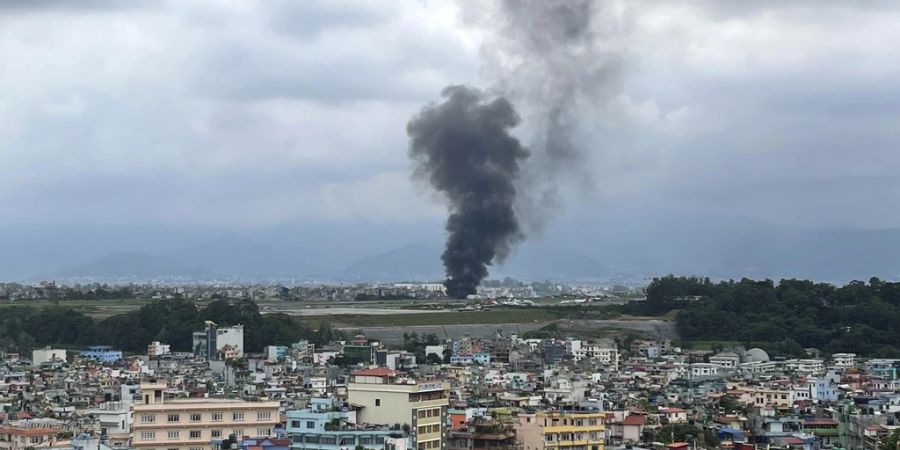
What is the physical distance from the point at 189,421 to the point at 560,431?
33.1 feet

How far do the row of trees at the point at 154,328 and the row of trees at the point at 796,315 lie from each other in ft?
95.9

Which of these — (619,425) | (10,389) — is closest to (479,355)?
(10,389)

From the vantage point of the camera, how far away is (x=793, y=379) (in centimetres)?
7625

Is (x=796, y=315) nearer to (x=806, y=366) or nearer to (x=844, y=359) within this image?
(x=844, y=359)

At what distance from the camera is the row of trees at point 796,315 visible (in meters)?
112

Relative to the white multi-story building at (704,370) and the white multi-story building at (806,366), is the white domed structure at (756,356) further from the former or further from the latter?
the white multi-story building at (704,370)

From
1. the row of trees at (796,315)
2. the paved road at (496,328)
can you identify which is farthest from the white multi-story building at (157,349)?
the row of trees at (796,315)

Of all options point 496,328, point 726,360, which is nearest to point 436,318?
point 496,328

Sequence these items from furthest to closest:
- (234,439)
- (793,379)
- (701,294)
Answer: (701,294) → (793,379) → (234,439)

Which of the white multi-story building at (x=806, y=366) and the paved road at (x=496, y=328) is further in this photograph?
the paved road at (x=496, y=328)

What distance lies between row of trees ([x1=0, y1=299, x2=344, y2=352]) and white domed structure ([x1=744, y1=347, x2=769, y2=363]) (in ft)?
94.9

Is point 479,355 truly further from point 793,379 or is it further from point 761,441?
point 761,441

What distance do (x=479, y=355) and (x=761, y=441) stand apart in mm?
47627

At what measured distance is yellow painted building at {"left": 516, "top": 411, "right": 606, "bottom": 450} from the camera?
43.4 m
